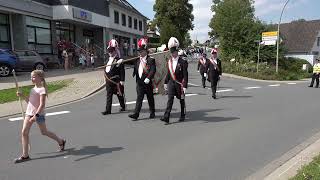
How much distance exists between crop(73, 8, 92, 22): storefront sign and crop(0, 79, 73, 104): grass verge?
1275 centimetres

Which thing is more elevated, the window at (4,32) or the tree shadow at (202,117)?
the window at (4,32)

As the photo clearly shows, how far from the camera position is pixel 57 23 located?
103 feet

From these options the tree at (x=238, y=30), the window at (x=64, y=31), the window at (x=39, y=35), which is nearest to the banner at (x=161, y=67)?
the window at (x=39, y=35)

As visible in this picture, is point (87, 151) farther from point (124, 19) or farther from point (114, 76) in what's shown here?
point (124, 19)

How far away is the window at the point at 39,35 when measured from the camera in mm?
27797

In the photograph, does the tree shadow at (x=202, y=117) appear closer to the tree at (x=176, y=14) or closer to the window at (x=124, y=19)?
the window at (x=124, y=19)

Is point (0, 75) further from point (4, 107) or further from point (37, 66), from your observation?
point (4, 107)

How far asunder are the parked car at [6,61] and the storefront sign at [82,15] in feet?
33.9

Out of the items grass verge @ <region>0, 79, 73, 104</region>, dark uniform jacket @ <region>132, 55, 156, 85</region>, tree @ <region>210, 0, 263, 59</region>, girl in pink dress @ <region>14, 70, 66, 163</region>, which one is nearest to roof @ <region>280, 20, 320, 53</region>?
tree @ <region>210, 0, 263, 59</region>

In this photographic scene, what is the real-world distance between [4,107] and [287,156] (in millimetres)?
9027

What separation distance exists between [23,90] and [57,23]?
16.8m

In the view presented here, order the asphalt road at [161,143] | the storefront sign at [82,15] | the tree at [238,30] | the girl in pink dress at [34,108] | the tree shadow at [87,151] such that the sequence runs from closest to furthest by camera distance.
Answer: the asphalt road at [161,143] → the girl in pink dress at [34,108] → the tree shadow at [87,151] → the storefront sign at [82,15] → the tree at [238,30]

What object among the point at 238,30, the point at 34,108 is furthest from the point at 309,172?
the point at 238,30

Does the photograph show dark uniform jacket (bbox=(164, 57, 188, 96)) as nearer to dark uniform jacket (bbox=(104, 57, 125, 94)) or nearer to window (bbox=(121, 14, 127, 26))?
dark uniform jacket (bbox=(104, 57, 125, 94))
